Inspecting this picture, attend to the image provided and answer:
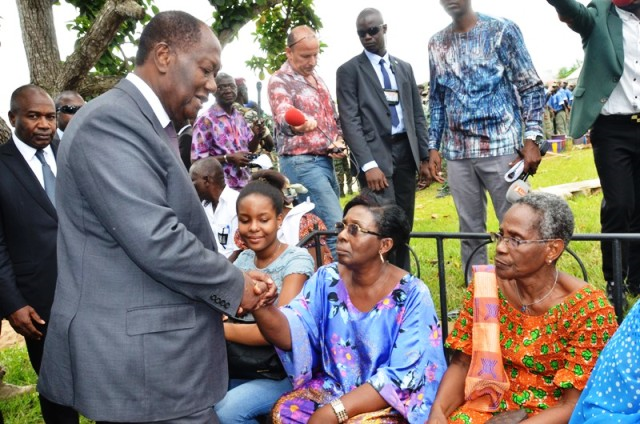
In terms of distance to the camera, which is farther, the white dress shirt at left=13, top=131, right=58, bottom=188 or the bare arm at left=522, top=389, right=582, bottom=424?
the white dress shirt at left=13, top=131, right=58, bottom=188

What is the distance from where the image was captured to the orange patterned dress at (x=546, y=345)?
2.61 meters

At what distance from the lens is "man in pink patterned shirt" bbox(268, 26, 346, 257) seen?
513 cm

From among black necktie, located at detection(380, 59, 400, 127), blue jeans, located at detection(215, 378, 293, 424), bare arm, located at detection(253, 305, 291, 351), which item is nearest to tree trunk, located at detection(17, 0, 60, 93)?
black necktie, located at detection(380, 59, 400, 127)

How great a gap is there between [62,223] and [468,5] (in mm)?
3339

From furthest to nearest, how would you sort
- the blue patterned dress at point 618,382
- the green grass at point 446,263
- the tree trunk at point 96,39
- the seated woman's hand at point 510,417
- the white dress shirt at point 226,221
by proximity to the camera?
the tree trunk at point 96,39 < the white dress shirt at point 226,221 < the green grass at point 446,263 < the seated woman's hand at point 510,417 < the blue patterned dress at point 618,382

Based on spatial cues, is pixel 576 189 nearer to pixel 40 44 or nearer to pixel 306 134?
pixel 306 134

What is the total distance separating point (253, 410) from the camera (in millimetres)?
3154

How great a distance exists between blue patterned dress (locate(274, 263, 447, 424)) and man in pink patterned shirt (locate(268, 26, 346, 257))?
75.3 inches

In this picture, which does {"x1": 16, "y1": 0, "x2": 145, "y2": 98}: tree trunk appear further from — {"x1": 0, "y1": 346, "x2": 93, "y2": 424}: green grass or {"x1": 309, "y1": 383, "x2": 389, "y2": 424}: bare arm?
{"x1": 309, "y1": 383, "x2": 389, "y2": 424}: bare arm

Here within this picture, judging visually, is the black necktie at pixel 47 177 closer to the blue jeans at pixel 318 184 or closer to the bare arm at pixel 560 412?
the blue jeans at pixel 318 184

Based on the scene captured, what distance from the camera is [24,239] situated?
3.59 m

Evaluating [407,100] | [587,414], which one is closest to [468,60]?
[407,100]

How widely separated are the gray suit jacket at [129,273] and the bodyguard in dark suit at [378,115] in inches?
110

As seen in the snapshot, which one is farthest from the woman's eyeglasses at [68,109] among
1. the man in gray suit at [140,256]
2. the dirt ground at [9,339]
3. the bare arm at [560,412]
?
the bare arm at [560,412]
